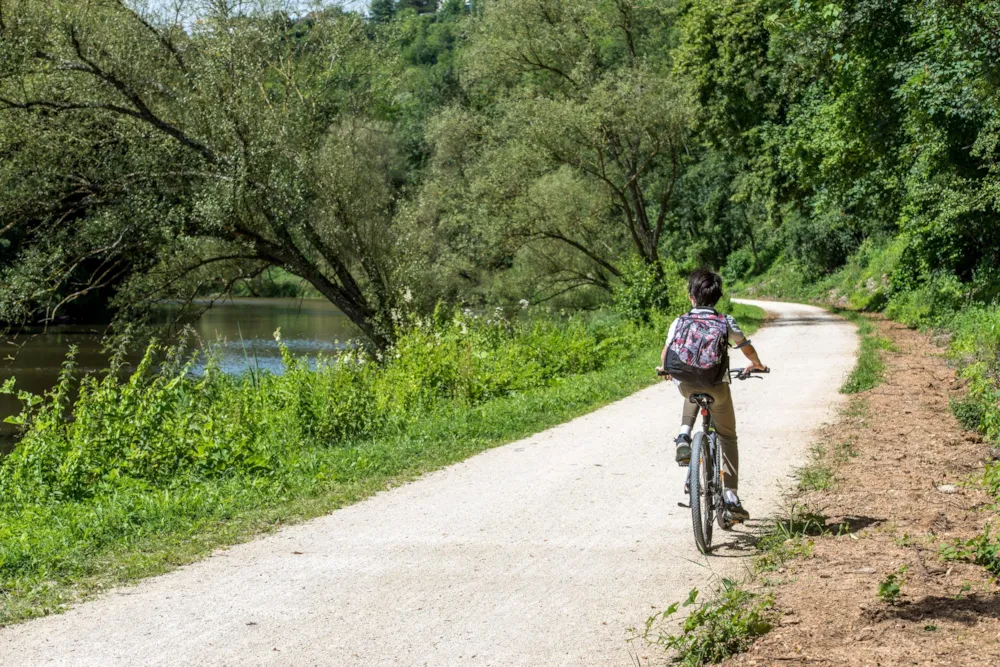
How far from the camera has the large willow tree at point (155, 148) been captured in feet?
55.6

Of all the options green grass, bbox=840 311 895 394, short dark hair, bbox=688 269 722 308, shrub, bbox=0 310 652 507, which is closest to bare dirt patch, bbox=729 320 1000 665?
short dark hair, bbox=688 269 722 308

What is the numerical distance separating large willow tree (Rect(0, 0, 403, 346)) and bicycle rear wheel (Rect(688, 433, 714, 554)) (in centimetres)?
1304

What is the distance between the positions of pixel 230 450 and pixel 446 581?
172 inches

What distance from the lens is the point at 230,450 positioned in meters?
9.20

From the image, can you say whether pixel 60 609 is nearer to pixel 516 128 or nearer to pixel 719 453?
pixel 719 453

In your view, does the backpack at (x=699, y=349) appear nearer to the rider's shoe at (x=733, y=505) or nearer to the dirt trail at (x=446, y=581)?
the rider's shoe at (x=733, y=505)

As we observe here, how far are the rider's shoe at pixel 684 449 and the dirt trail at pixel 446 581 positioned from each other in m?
0.54

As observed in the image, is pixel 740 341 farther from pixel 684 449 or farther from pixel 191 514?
pixel 191 514

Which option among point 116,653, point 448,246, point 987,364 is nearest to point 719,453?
point 116,653

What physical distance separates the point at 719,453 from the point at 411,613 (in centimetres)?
236

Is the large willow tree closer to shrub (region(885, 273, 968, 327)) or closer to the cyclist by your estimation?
the cyclist

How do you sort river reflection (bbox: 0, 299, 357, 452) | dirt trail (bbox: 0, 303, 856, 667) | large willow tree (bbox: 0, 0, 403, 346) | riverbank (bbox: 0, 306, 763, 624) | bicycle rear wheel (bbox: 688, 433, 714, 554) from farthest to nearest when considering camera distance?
river reflection (bbox: 0, 299, 357, 452)
large willow tree (bbox: 0, 0, 403, 346)
riverbank (bbox: 0, 306, 763, 624)
bicycle rear wheel (bbox: 688, 433, 714, 554)
dirt trail (bbox: 0, 303, 856, 667)

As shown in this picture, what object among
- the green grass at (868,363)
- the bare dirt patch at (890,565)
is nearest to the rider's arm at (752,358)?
the bare dirt patch at (890,565)

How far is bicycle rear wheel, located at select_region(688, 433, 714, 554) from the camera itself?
19.3 feet
